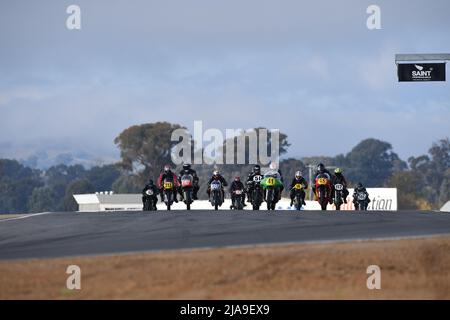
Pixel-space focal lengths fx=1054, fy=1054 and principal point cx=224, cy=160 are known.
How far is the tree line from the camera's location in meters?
117

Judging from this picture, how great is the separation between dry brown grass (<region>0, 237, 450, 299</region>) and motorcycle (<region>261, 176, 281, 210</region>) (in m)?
15.5

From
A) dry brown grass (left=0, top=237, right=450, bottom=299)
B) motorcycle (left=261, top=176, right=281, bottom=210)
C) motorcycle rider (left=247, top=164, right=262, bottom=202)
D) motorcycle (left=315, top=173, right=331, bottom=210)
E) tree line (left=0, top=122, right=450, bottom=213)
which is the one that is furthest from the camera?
tree line (left=0, top=122, right=450, bottom=213)

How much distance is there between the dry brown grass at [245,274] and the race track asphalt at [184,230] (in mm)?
1188

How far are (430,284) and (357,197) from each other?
85.6ft

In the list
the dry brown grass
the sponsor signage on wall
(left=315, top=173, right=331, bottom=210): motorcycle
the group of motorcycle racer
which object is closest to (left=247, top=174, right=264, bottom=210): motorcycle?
the group of motorcycle racer

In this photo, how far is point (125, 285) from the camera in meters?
14.3

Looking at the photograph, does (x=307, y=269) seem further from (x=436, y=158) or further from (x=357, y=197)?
(x=436, y=158)

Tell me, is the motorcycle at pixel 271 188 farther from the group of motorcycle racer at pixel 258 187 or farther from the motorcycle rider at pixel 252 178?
the motorcycle rider at pixel 252 178

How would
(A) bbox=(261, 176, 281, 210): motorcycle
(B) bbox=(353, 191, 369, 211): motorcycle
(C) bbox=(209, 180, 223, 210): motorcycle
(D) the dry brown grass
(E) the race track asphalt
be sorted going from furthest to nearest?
1. (B) bbox=(353, 191, 369, 211): motorcycle
2. (C) bbox=(209, 180, 223, 210): motorcycle
3. (A) bbox=(261, 176, 281, 210): motorcycle
4. (E) the race track asphalt
5. (D) the dry brown grass

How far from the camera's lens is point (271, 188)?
33.1 m

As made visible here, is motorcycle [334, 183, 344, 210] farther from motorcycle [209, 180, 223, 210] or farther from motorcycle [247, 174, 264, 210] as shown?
motorcycle [209, 180, 223, 210]

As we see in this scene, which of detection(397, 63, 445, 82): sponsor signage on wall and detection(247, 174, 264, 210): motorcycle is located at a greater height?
detection(397, 63, 445, 82): sponsor signage on wall
